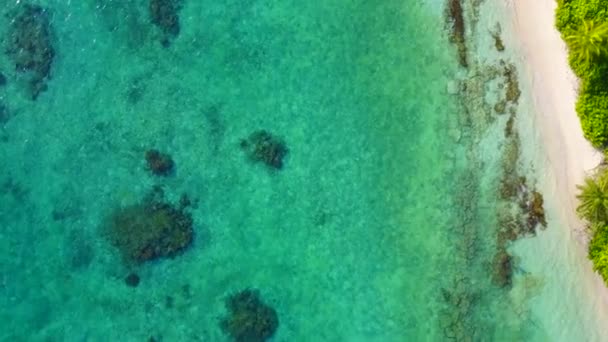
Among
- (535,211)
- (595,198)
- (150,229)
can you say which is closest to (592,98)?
(595,198)

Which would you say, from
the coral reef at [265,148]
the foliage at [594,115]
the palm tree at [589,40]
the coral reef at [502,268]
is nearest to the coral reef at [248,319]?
the coral reef at [265,148]

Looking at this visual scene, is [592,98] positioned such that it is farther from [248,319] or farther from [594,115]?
[248,319]

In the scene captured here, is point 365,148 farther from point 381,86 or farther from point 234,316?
point 234,316

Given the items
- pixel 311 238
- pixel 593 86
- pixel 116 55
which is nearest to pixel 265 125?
pixel 311 238

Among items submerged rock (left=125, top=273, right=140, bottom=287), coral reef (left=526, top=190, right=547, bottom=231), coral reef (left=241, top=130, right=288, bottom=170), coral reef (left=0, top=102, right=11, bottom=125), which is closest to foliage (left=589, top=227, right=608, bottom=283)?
coral reef (left=526, top=190, right=547, bottom=231)

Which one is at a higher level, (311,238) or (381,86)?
(381,86)

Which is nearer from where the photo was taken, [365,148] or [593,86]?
[593,86]
